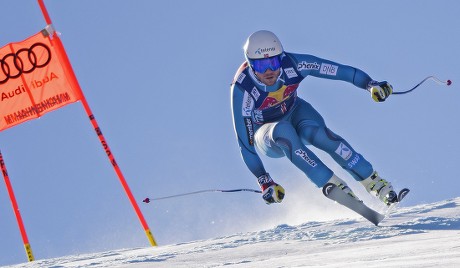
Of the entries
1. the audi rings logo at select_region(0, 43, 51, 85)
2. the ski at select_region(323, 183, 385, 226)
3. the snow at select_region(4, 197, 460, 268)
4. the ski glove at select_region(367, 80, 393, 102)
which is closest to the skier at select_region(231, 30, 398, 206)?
the ski glove at select_region(367, 80, 393, 102)

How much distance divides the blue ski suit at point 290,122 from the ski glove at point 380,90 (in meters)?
0.20

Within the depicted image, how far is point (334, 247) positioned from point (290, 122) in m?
2.69

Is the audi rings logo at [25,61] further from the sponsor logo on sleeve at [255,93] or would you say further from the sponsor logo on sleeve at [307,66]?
the sponsor logo on sleeve at [307,66]

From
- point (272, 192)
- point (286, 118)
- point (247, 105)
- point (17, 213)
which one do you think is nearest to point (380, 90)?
point (286, 118)

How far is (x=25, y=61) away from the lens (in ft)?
43.0

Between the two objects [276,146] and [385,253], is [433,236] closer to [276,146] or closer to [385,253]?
[385,253]

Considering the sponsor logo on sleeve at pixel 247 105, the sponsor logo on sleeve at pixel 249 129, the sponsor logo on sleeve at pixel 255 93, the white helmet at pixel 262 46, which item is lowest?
the sponsor logo on sleeve at pixel 249 129

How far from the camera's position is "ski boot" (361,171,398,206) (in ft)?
27.9

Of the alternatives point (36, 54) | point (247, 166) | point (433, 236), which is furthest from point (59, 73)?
point (433, 236)

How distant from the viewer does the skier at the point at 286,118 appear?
8.49 metres

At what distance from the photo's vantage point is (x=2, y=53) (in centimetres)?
1315

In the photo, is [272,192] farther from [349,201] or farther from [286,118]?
[286,118]

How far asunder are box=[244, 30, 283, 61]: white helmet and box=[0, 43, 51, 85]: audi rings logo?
17.7 ft

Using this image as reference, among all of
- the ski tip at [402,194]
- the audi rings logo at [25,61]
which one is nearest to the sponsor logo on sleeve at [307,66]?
the ski tip at [402,194]
